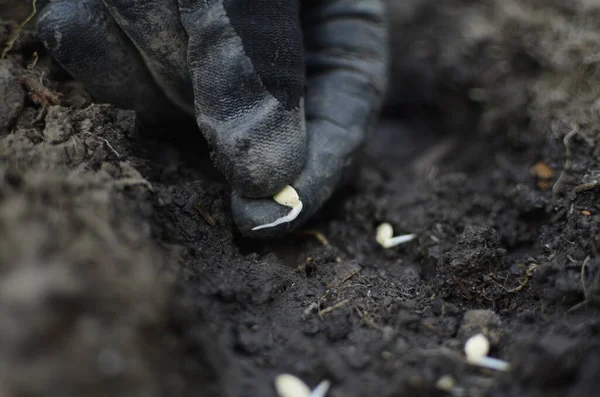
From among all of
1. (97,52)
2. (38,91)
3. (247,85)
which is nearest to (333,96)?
(247,85)

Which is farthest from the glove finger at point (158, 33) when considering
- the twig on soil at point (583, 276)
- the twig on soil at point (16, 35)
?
the twig on soil at point (583, 276)

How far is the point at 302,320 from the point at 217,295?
0.65 ft

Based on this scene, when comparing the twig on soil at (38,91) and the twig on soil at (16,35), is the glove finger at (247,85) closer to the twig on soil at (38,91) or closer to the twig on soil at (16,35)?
the twig on soil at (38,91)

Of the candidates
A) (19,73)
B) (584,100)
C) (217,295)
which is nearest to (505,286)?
(217,295)

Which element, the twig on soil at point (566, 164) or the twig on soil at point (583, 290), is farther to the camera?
the twig on soil at point (566, 164)

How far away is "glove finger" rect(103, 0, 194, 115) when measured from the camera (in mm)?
1424

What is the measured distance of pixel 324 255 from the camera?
5.10 feet

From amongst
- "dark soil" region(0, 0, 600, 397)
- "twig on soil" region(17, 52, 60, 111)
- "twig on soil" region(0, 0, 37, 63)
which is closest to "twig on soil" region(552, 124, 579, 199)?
"dark soil" region(0, 0, 600, 397)

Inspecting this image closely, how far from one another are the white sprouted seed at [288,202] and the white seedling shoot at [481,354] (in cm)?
53

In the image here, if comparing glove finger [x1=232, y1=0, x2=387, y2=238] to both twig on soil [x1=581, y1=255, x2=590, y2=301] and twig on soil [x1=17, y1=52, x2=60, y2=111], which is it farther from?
twig on soil [x1=581, y1=255, x2=590, y2=301]

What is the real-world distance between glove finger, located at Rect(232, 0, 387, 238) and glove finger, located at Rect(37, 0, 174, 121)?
44cm

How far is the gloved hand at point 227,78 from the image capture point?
1.39 metres

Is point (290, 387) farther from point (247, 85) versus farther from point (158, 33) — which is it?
point (158, 33)

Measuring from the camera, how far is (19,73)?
59.3 inches
